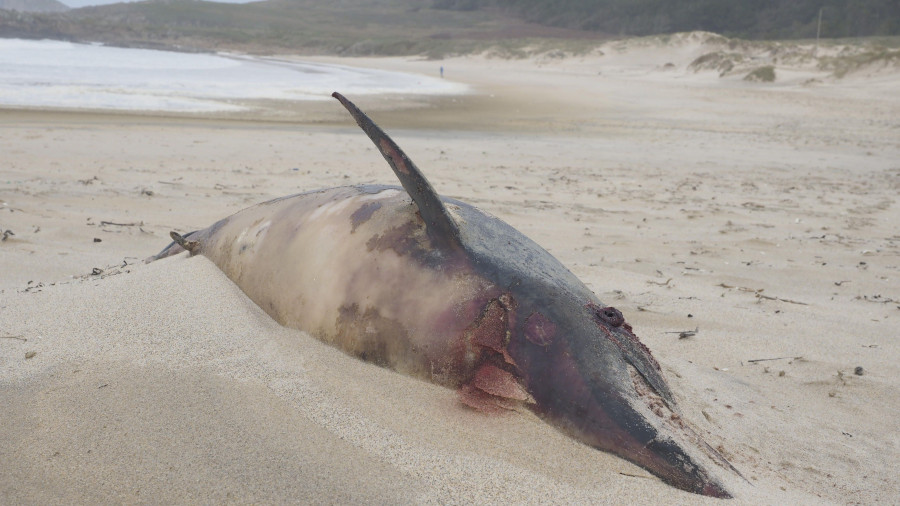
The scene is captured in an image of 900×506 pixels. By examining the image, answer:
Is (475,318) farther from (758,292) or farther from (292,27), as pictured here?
(292,27)

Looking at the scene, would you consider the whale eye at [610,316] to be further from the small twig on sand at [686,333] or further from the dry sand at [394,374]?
the small twig on sand at [686,333]

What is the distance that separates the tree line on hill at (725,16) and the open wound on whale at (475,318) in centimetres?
5615

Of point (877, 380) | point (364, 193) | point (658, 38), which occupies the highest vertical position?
point (658, 38)

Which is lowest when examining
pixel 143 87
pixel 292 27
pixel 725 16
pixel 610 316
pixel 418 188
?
pixel 610 316

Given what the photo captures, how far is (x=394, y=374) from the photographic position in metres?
1.92

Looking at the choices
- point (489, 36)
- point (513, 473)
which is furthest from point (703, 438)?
point (489, 36)

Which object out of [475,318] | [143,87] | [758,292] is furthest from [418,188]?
[143,87]

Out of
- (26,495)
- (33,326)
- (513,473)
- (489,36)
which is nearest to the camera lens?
(26,495)

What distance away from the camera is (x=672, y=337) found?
296 cm

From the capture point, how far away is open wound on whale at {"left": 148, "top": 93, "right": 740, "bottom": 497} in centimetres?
173

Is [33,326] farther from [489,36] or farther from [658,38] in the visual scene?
[489,36]

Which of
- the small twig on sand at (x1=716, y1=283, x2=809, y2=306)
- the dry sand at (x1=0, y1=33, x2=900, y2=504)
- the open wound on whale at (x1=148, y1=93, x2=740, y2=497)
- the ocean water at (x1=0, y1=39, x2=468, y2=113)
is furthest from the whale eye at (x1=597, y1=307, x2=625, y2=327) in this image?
the ocean water at (x1=0, y1=39, x2=468, y2=113)

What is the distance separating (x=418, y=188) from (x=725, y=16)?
221ft

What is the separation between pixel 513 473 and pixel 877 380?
5.77 feet
